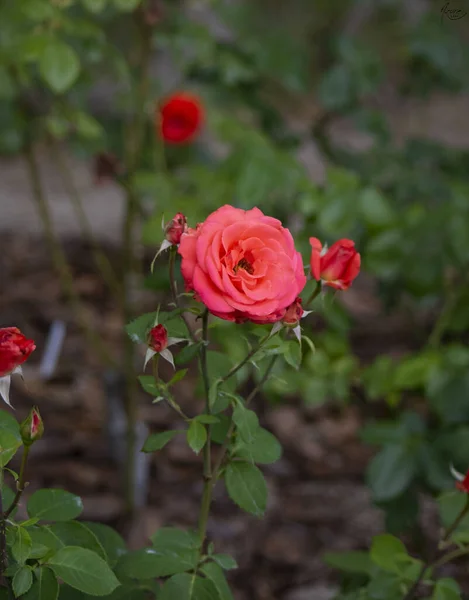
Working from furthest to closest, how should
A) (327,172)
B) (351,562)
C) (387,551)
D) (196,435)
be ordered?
(327,172), (351,562), (387,551), (196,435)

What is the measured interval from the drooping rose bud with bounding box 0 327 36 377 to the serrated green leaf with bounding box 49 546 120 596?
0.22 m

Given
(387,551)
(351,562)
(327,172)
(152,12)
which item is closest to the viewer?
(387,551)

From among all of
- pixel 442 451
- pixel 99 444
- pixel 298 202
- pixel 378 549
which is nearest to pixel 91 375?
pixel 99 444

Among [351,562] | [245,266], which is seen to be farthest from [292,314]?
[351,562]

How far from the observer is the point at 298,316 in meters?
0.74

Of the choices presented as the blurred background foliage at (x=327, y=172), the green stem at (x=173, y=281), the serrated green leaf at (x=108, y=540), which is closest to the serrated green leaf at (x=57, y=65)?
the blurred background foliage at (x=327, y=172)

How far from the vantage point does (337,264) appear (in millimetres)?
806

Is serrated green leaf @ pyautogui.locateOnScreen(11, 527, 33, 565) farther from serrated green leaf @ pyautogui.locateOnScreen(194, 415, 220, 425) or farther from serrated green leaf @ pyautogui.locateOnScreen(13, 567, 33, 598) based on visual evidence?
serrated green leaf @ pyautogui.locateOnScreen(194, 415, 220, 425)

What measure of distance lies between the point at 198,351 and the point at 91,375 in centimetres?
163

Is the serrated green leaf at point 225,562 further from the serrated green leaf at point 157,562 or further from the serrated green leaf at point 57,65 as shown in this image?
the serrated green leaf at point 57,65

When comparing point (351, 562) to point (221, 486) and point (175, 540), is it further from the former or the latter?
point (221, 486)

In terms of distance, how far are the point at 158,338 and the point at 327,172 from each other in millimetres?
930

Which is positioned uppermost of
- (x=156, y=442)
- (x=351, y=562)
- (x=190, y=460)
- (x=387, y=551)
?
(x=156, y=442)

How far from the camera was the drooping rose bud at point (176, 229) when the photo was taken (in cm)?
72
